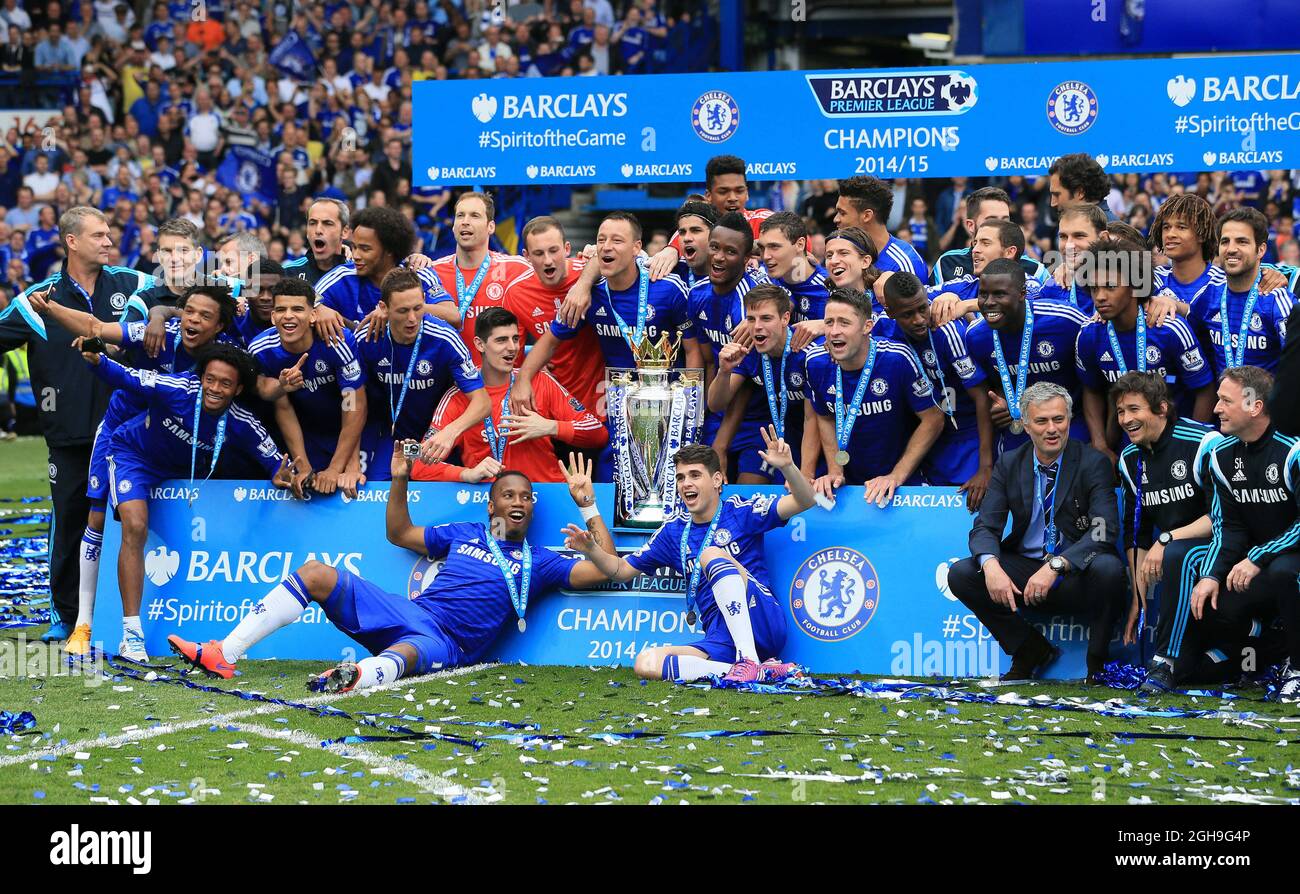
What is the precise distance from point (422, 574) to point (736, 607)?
74.3 inches

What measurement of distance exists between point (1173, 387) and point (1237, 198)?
35.0 ft

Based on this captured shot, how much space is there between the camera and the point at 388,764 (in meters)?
6.68

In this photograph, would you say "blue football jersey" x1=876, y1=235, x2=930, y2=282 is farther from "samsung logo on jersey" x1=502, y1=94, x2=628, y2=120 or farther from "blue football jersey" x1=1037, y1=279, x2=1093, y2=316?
"samsung logo on jersey" x1=502, y1=94, x2=628, y2=120

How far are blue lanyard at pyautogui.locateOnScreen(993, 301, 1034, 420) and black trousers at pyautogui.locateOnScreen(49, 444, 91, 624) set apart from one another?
5327 millimetres

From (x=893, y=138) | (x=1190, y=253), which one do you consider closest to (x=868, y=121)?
(x=893, y=138)

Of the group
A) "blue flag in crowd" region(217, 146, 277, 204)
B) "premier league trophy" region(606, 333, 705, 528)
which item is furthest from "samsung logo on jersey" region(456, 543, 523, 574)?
"blue flag in crowd" region(217, 146, 277, 204)

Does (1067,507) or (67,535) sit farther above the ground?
(1067,507)

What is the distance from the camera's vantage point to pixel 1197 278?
9133 mm

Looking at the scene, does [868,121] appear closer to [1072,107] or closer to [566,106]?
[1072,107]

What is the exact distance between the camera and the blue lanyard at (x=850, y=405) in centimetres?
912

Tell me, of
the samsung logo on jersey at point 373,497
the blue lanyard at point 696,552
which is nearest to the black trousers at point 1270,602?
the blue lanyard at point 696,552

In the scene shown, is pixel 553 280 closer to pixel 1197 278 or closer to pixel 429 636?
pixel 429 636

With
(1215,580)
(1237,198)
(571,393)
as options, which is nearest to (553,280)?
(571,393)

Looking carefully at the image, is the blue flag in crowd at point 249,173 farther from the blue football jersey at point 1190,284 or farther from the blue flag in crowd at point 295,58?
the blue football jersey at point 1190,284
